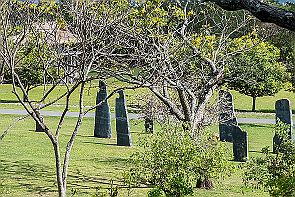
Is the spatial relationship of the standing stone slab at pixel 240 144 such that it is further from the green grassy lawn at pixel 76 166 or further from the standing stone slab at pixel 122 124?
the standing stone slab at pixel 122 124

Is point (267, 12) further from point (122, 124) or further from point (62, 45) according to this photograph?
point (122, 124)

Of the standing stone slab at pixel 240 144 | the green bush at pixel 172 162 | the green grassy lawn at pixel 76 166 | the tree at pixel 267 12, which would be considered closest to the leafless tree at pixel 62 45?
the green bush at pixel 172 162

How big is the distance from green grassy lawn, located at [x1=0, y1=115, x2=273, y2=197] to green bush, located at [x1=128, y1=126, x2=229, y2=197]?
1.15 metres

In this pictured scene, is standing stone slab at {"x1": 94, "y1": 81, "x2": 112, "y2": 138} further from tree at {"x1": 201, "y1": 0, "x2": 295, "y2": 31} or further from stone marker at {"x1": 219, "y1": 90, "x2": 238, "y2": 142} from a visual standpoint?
tree at {"x1": 201, "y1": 0, "x2": 295, "y2": 31}

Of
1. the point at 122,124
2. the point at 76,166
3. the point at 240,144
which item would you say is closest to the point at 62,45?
the point at 76,166

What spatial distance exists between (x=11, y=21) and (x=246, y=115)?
19579 millimetres

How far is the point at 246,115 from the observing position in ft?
93.1

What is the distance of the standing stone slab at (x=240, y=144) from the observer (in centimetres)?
1484

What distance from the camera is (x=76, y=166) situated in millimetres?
13781

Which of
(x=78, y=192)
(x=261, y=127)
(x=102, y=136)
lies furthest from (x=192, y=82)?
(x=261, y=127)

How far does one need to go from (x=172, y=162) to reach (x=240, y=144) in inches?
275

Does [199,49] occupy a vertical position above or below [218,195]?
above

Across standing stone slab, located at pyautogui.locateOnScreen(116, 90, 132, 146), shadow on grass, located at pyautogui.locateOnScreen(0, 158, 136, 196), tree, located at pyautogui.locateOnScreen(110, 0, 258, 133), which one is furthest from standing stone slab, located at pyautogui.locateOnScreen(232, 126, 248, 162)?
shadow on grass, located at pyautogui.locateOnScreen(0, 158, 136, 196)

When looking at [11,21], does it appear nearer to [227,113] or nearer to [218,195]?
[218,195]
